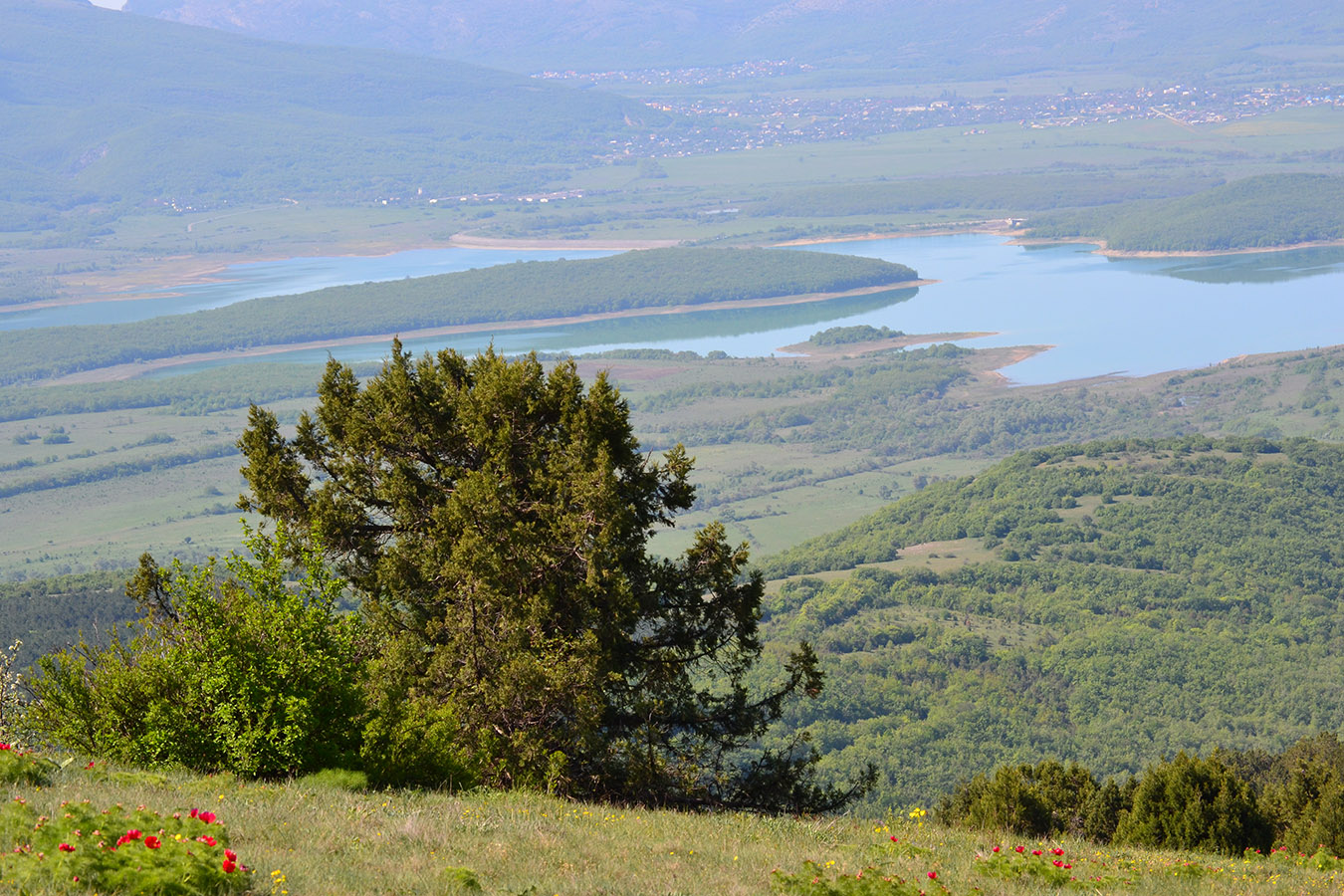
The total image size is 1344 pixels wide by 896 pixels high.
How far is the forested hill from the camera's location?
67312mm

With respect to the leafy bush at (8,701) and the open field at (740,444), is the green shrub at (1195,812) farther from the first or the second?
the open field at (740,444)

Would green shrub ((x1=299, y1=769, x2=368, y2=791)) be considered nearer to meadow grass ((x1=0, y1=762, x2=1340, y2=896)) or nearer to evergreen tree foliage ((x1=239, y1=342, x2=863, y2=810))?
meadow grass ((x1=0, y1=762, x2=1340, y2=896))

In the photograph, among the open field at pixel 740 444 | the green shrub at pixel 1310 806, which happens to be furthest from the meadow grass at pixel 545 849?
the open field at pixel 740 444

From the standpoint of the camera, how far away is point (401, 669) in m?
22.0

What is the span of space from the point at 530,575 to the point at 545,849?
8.76 metres

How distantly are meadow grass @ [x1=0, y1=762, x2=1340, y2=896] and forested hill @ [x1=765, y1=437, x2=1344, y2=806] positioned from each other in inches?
1563

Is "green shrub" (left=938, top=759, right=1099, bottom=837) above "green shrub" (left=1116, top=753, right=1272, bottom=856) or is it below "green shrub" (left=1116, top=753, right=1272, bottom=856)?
below

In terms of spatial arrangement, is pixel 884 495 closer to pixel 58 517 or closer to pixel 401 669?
pixel 58 517

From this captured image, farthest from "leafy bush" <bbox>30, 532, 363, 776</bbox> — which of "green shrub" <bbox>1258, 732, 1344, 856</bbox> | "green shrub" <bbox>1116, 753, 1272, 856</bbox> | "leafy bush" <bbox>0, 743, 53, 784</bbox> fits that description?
"green shrub" <bbox>1258, 732, 1344, 856</bbox>

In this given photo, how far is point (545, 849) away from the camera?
14.0 meters

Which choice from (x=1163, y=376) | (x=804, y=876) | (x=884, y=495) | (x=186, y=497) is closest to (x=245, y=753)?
(x=804, y=876)

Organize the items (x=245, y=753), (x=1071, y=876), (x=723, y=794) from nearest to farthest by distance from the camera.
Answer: (x=1071, y=876) → (x=245, y=753) → (x=723, y=794)

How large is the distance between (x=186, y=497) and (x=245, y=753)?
13001cm

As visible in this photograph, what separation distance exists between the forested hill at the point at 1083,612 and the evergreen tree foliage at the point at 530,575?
32.9 m
